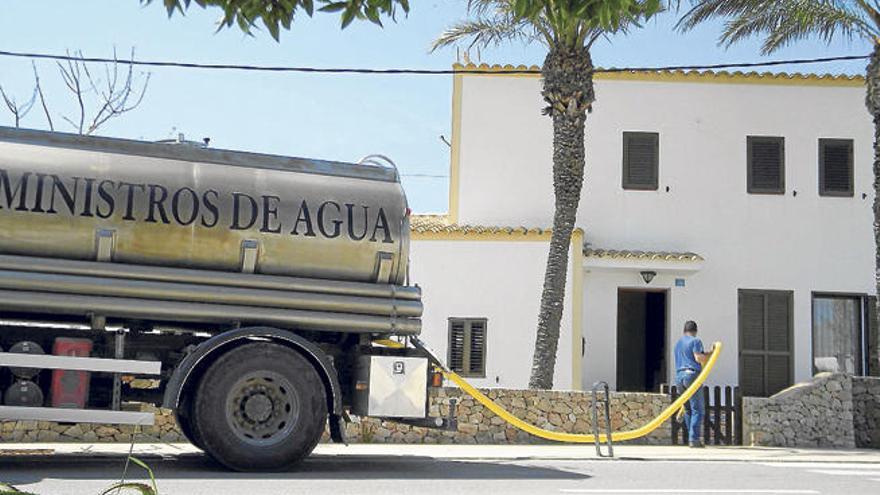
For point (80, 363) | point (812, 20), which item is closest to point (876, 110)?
point (812, 20)

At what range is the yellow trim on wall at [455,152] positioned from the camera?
21094mm

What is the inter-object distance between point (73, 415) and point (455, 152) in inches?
490

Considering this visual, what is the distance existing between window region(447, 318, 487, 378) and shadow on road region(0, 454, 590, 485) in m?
7.59

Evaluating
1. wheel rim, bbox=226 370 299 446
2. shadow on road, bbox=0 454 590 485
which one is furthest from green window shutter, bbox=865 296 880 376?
wheel rim, bbox=226 370 299 446

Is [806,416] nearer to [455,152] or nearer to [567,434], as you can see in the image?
[567,434]

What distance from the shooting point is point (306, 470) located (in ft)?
35.2

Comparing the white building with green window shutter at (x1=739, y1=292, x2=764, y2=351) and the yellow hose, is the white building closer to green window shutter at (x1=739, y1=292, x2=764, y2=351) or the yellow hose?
green window shutter at (x1=739, y1=292, x2=764, y2=351)

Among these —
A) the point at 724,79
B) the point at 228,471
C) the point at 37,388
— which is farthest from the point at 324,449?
the point at 724,79

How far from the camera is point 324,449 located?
1355 centimetres

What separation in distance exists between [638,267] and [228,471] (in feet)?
37.8

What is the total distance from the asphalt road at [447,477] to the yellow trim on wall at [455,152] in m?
9.01

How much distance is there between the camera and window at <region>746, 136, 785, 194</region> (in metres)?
21.2

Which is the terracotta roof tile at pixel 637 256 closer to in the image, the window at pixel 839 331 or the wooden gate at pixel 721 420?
the window at pixel 839 331

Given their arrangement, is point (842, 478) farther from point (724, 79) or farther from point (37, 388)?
point (724, 79)
